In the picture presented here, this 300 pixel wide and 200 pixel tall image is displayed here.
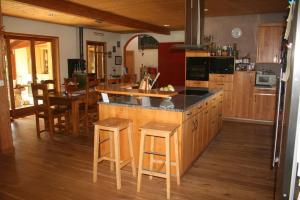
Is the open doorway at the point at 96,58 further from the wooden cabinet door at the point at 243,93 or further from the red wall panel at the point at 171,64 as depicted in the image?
the wooden cabinet door at the point at 243,93

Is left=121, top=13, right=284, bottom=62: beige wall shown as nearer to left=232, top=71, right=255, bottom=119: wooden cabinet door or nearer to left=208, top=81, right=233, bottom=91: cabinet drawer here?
left=232, top=71, right=255, bottom=119: wooden cabinet door

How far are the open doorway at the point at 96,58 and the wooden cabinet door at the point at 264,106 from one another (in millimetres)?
5131

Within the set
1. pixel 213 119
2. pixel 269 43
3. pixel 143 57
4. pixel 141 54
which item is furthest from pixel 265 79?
pixel 141 54

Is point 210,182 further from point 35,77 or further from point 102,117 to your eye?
point 35,77

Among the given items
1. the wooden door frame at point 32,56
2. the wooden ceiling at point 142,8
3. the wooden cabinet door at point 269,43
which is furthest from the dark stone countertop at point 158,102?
the wooden door frame at point 32,56

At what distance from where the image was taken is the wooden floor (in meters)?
2.72

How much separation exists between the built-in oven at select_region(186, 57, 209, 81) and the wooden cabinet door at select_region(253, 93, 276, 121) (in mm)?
1312

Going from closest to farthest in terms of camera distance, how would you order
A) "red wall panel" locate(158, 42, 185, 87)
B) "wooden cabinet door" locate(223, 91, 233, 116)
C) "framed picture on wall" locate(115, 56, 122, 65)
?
"wooden cabinet door" locate(223, 91, 233, 116) < "red wall panel" locate(158, 42, 185, 87) < "framed picture on wall" locate(115, 56, 122, 65)

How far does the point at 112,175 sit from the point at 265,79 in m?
4.34

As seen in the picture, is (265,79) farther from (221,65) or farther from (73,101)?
(73,101)

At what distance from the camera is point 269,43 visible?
5.58 meters

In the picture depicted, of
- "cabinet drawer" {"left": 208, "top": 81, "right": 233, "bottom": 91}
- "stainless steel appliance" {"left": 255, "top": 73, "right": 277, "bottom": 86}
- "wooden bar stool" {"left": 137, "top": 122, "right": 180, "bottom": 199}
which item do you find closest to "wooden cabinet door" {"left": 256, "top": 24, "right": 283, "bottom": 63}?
"stainless steel appliance" {"left": 255, "top": 73, "right": 277, "bottom": 86}

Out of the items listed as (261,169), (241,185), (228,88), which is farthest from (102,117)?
(228,88)

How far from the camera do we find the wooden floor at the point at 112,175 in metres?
2.72
